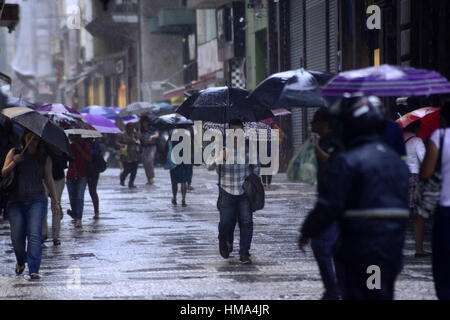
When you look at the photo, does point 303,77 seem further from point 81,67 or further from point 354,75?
point 81,67

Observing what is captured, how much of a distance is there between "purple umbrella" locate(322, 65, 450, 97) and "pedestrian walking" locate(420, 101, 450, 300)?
24.7 inches

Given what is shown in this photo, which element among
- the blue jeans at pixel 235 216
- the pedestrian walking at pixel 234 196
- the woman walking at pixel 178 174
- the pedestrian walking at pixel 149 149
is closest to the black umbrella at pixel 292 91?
the pedestrian walking at pixel 234 196

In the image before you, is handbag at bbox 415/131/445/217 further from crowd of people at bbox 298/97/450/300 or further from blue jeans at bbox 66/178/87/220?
blue jeans at bbox 66/178/87/220

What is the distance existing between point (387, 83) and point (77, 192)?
8.01m

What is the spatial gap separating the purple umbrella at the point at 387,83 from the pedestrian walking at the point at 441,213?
2.06ft

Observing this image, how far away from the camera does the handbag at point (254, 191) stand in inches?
420

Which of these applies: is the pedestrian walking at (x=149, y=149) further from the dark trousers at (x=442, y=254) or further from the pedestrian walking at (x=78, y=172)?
the dark trousers at (x=442, y=254)

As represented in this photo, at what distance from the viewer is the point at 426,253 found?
1099 cm

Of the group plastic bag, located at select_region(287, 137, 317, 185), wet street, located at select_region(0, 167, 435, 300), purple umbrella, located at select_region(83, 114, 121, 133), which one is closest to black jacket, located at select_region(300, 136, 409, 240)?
plastic bag, located at select_region(287, 137, 317, 185)

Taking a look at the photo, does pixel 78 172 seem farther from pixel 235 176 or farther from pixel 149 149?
pixel 149 149

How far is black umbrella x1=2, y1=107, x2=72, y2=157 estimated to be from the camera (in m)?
9.57

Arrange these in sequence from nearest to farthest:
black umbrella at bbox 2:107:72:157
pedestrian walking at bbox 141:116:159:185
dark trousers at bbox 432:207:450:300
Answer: dark trousers at bbox 432:207:450:300, black umbrella at bbox 2:107:72:157, pedestrian walking at bbox 141:116:159:185

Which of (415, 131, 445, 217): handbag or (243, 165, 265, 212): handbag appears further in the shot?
(243, 165, 265, 212): handbag
